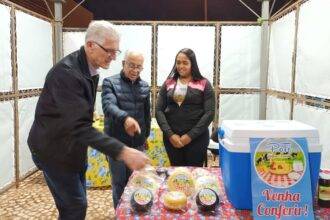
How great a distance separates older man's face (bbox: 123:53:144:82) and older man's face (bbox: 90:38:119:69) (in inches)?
28.0

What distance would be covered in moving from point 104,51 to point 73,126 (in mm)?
356

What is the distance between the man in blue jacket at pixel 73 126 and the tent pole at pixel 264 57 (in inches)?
117

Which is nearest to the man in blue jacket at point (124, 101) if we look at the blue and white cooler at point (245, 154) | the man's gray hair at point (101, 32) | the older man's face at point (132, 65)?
the older man's face at point (132, 65)

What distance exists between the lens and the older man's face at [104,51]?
59.8 inches

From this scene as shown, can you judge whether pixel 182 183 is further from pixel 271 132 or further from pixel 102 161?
pixel 102 161

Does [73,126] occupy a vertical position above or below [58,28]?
below

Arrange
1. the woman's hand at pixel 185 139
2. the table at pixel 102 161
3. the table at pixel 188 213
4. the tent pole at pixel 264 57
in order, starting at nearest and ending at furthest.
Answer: the table at pixel 188 213 → the woman's hand at pixel 185 139 → the table at pixel 102 161 → the tent pole at pixel 264 57

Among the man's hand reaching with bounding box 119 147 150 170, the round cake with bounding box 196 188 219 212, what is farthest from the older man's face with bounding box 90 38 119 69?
the round cake with bounding box 196 188 219 212

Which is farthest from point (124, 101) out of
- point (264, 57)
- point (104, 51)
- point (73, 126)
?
point (264, 57)

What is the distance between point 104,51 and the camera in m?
1.53

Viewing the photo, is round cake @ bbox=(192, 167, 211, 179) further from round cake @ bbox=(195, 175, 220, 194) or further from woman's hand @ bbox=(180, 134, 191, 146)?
woman's hand @ bbox=(180, 134, 191, 146)

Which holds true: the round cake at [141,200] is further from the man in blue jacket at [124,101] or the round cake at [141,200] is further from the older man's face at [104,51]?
the man in blue jacket at [124,101]

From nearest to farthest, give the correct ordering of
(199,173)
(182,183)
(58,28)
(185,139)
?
(182,183) < (199,173) < (185,139) < (58,28)

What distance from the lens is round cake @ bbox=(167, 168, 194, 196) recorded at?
146 centimetres
